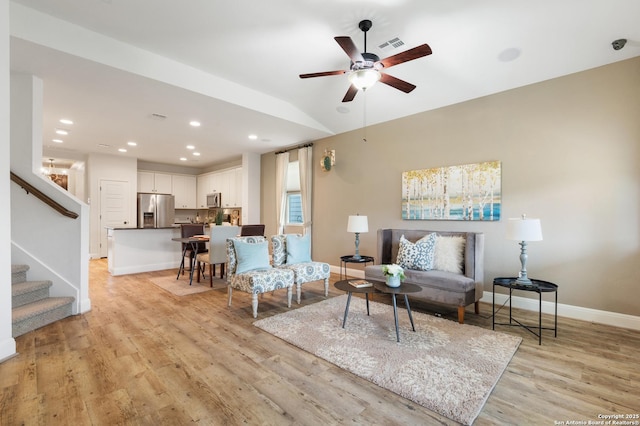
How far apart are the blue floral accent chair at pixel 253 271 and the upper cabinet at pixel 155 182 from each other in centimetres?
618

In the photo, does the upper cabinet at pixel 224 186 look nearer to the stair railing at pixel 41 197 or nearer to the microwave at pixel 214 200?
the microwave at pixel 214 200

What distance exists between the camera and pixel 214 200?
337 inches

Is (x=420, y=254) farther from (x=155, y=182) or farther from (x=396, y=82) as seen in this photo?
(x=155, y=182)

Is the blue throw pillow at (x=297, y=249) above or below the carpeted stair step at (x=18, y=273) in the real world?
above

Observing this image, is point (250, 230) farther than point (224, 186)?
No

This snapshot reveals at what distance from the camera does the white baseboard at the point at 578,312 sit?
309 centimetres

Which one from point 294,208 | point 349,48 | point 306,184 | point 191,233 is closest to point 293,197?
point 294,208

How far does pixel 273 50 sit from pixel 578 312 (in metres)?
4.63

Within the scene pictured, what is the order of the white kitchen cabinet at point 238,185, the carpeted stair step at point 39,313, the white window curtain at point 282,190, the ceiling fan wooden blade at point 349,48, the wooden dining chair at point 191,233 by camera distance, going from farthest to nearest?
1. the white kitchen cabinet at point 238,185
2. the white window curtain at point 282,190
3. the wooden dining chair at point 191,233
4. the carpeted stair step at point 39,313
5. the ceiling fan wooden blade at point 349,48

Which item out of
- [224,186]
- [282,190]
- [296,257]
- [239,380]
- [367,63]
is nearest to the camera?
[239,380]

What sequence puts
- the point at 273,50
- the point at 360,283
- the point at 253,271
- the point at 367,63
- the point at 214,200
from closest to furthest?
the point at 367,63 < the point at 360,283 < the point at 273,50 < the point at 253,271 < the point at 214,200

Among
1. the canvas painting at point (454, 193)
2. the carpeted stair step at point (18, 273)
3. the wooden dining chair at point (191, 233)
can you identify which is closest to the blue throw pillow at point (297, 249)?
the canvas painting at point (454, 193)

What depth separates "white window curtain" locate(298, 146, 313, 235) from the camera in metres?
6.28

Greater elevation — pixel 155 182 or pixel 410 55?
pixel 410 55
